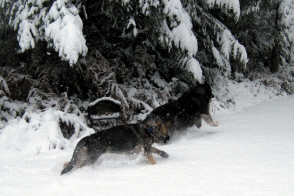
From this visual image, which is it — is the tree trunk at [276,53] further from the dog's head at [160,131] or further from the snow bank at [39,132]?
the snow bank at [39,132]

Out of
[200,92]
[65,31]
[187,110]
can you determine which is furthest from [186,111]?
[65,31]

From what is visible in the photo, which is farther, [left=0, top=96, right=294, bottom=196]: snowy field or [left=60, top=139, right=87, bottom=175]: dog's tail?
[left=60, top=139, right=87, bottom=175]: dog's tail

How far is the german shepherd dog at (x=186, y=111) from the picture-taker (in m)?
5.11

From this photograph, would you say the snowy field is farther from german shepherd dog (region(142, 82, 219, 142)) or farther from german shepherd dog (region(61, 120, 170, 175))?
german shepherd dog (region(142, 82, 219, 142))

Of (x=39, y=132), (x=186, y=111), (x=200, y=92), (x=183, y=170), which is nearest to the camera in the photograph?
(x=183, y=170)

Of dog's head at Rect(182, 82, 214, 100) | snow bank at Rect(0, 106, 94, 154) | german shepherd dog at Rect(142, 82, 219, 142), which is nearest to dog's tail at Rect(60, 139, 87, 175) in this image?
snow bank at Rect(0, 106, 94, 154)

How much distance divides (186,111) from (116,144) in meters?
2.08

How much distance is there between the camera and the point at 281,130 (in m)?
4.84

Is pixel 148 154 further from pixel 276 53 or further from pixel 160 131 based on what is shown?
pixel 276 53

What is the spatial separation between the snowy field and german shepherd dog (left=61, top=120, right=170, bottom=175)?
0.12 metres

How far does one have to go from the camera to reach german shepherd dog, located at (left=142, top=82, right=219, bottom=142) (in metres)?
5.11

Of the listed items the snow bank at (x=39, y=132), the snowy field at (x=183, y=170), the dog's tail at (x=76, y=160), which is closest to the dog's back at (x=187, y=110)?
the snowy field at (x=183, y=170)

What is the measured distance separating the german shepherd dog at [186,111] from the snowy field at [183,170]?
1.54 ft

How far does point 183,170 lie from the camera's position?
3.21m
